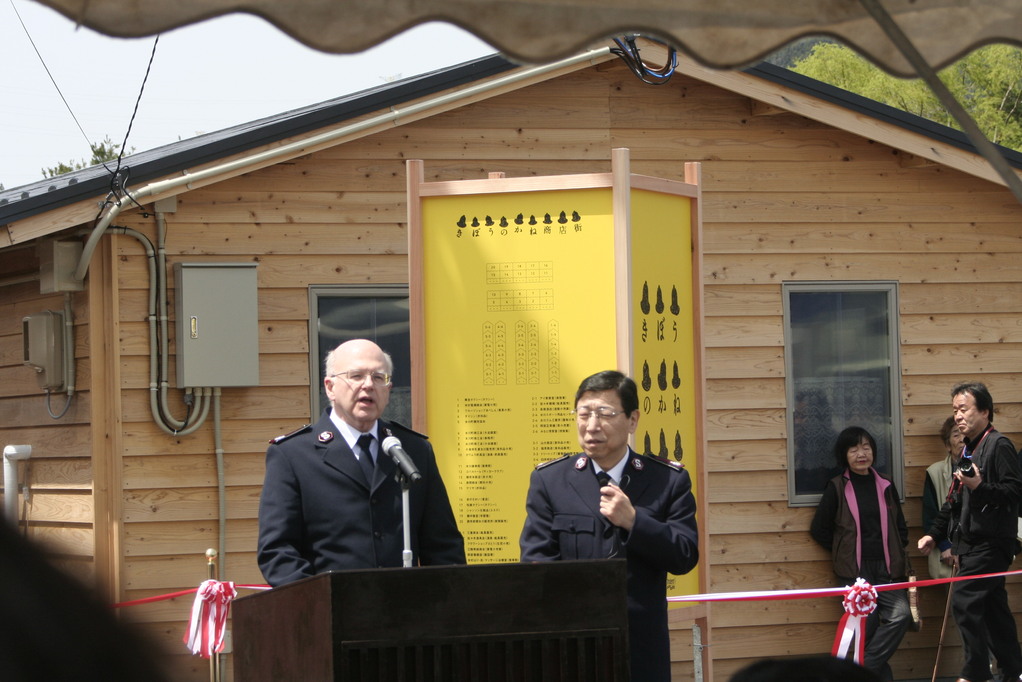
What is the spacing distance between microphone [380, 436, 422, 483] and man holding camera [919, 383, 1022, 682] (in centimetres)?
488

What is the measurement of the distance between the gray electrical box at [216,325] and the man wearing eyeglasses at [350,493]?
3304 mm

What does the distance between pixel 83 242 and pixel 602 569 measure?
223 inches

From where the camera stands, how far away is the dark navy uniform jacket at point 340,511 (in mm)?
4543

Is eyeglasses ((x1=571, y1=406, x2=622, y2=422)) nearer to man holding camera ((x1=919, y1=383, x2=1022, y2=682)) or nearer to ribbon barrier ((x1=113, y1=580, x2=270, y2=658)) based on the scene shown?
ribbon barrier ((x1=113, y1=580, x2=270, y2=658))

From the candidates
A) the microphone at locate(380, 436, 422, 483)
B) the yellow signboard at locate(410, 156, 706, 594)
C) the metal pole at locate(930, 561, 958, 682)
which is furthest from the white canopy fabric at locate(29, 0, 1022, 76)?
the metal pole at locate(930, 561, 958, 682)

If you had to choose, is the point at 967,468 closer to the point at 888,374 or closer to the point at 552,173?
the point at 888,374

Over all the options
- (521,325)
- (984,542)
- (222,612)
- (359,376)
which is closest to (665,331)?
(521,325)

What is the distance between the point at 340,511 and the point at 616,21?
2.74 metres

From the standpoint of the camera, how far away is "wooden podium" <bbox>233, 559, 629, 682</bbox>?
2908 millimetres

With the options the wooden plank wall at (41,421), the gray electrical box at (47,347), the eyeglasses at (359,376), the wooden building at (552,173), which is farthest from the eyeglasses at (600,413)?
the gray electrical box at (47,347)

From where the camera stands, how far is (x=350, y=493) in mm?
4617

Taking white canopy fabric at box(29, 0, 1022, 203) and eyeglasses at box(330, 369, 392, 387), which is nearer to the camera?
white canopy fabric at box(29, 0, 1022, 203)

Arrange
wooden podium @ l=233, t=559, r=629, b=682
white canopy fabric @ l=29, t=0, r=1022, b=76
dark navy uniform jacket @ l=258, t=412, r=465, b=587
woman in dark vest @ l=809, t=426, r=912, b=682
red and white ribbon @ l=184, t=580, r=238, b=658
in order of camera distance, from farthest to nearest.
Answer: woman in dark vest @ l=809, t=426, r=912, b=682 < red and white ribbon @ l=184, t=580, r=238, b=658 < dark navy uniform jacket @ l=258, t=412, r=465, b=587 < wooden podium @ l=233, t=559, r=629, b=682 < white canopy fabric @ l=29, t=0, r=1022, b=76

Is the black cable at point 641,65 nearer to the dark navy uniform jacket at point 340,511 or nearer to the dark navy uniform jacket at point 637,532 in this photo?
the dark navy uniform jacket at point 637,532
